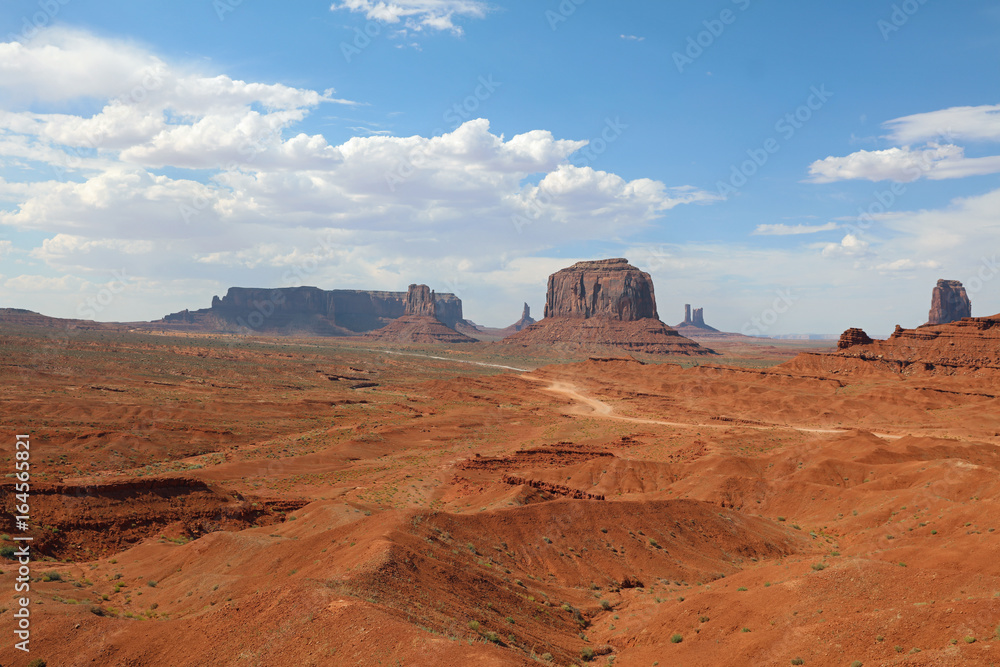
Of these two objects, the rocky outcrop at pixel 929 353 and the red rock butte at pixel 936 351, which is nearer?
the red rock butte at pixel 936 351

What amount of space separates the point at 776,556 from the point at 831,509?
8059 millimetres

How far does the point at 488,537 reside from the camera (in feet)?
85.9

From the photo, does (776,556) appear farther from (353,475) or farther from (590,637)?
(353,475)

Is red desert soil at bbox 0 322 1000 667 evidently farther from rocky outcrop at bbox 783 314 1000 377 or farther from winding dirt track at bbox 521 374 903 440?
rocky outcrop at bbox 783 314 1000 377

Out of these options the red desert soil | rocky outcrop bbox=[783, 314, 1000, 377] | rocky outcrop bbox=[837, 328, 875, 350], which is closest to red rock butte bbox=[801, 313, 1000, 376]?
rocky outcrop bbox=[783, 314, 1000, 377]

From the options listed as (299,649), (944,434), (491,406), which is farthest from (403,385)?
(299,649)

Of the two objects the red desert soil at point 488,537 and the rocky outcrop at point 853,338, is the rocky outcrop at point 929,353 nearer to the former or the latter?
the rocky outcrop at point 853,338

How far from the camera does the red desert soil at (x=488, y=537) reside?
49.8 ft

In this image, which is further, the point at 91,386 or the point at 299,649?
the point at 91,386

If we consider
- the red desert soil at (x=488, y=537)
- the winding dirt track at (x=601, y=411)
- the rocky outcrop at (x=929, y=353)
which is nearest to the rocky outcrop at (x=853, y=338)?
the rocky outcrop at (x=929, y=353)

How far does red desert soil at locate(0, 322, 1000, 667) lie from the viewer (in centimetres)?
1516

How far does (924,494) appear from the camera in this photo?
32.8m

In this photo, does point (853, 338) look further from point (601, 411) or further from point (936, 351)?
point (601, 411)

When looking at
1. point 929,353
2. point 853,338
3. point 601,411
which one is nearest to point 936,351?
point 929,353
